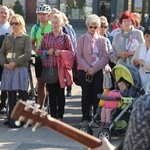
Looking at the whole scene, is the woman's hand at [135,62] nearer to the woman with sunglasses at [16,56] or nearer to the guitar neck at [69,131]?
the woman with sunglasses at [16,56]

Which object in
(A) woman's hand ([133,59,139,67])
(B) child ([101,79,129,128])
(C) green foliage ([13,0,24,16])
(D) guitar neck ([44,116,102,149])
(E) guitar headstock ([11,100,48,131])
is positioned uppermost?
(E) guitar headstock ([11,100,48,131])

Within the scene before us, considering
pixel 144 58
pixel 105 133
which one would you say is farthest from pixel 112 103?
pixel 144 58

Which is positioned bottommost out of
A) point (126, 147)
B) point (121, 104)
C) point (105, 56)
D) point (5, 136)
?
point (5, 136)

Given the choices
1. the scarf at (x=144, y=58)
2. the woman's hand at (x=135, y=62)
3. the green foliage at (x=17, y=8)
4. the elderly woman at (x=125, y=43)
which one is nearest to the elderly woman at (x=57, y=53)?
the elderly woman at (x=125, y=43)

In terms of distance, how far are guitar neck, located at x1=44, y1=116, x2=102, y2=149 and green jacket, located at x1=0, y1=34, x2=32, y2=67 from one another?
18.3 ft

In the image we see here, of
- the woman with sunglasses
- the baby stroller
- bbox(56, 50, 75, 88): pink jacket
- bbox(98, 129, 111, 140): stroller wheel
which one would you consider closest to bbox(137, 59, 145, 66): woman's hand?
the baby stroller

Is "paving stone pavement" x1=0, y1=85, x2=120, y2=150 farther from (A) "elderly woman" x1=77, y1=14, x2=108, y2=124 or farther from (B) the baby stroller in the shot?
(A) "elderly woman" x1=77, y1=14, x2=108, y2=124

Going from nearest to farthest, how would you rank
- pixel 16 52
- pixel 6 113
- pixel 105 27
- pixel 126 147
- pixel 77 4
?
pixel 126 147
pixel 16 52
pixel 6 113
pixel 105 27
pixel 77 4

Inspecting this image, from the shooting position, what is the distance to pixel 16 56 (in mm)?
7781

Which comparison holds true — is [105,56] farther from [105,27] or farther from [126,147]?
[126,147]

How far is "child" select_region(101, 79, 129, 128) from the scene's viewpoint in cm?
696

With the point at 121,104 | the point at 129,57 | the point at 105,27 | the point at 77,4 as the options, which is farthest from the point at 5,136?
the point at 77,4

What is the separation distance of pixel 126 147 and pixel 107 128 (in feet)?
16.6

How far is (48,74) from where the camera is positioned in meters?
7.95
